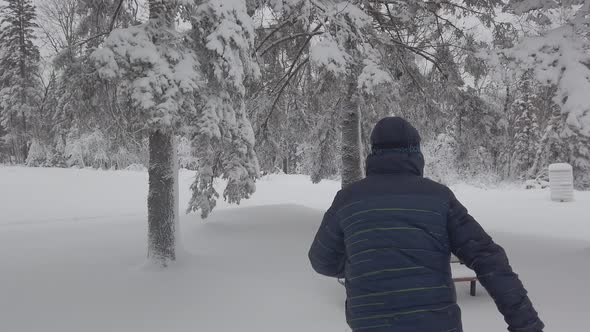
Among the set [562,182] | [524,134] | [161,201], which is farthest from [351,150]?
[524,134]

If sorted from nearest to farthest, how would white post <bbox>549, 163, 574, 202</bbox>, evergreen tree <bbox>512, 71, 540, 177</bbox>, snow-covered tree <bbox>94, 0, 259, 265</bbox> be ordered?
1. snow-covered tree <bbox>94, 0, 259, 265</bbox>
2. white post <bbox>549, 163, 574, 202</bbox>
3. evergreen tree <bbox>512, 71, 540, 177</bbox>

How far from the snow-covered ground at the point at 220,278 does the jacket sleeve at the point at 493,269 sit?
339cm

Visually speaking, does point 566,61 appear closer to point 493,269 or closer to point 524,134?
point 493,269

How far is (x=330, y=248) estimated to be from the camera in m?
2.37

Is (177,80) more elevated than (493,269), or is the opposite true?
(177,80)

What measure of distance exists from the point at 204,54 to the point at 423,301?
6085mm

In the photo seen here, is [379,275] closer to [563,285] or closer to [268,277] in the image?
[268,277]

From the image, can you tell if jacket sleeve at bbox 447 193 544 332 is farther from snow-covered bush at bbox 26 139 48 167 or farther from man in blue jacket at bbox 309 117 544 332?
snow-covered bush at bbox 26 139 48 167

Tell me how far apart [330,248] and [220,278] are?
5.13 meters

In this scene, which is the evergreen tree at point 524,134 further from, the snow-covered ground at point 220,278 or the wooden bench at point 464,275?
the wooden bench at point 464,275

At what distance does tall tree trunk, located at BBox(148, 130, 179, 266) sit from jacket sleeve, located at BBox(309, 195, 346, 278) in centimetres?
→ 583

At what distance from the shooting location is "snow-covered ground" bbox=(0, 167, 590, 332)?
5.52 metres

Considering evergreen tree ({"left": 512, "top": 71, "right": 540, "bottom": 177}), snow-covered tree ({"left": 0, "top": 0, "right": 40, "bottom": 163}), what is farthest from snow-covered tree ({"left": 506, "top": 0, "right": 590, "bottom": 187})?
evergreen tree ({"left": 512, "top": 71, "right": 540, "bottom": 177})

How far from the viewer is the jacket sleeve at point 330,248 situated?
7.65 feet
